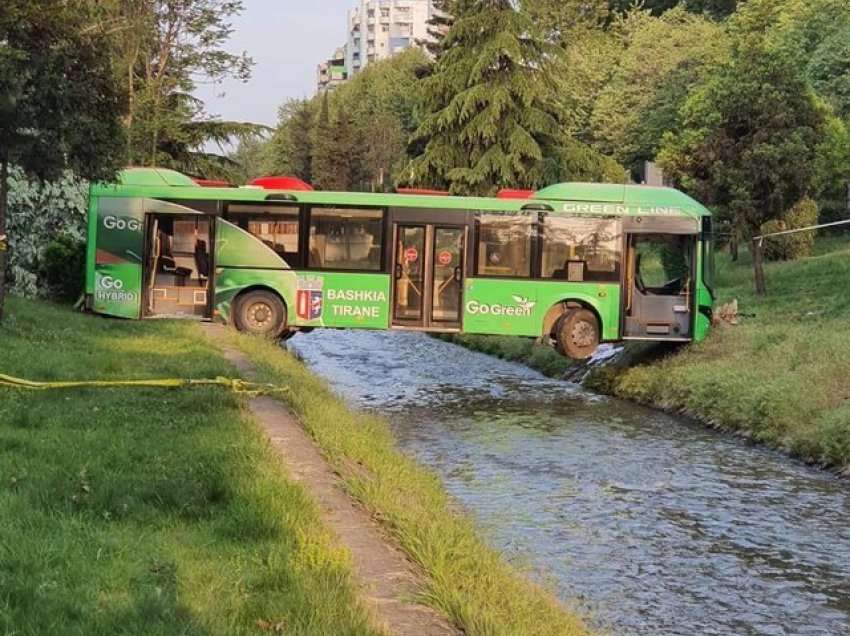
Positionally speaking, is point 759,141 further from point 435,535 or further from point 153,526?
point 153,526

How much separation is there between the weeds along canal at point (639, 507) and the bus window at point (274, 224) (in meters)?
2.80

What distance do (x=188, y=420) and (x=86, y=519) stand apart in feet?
10.7

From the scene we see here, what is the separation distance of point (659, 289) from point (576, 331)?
5.83 feet

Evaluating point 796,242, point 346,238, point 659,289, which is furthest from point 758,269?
point 346,238

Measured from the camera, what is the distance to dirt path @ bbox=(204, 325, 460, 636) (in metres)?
5.16

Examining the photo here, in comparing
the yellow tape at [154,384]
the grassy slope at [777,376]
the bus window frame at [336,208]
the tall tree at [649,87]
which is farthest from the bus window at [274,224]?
the tall tree at [649,87]

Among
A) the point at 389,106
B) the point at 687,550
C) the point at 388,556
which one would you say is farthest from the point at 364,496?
the point at 389,106

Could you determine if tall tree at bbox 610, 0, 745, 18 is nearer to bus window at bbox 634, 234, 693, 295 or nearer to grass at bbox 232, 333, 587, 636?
bus window at bbox 634, 234, 693, 295

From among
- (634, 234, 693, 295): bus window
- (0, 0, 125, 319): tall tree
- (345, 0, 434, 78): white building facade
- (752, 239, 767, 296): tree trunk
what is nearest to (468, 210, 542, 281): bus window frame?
(634, 234, 693, 295): bus window

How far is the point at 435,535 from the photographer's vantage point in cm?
691

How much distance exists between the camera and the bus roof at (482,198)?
63.1ft

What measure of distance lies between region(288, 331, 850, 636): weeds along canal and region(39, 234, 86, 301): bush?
6.74m

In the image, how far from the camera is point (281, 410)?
36.2 feet

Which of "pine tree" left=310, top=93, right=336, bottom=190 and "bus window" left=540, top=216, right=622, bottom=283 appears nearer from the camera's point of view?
"bus window" left=540, top=216, right=622, bottom=283
